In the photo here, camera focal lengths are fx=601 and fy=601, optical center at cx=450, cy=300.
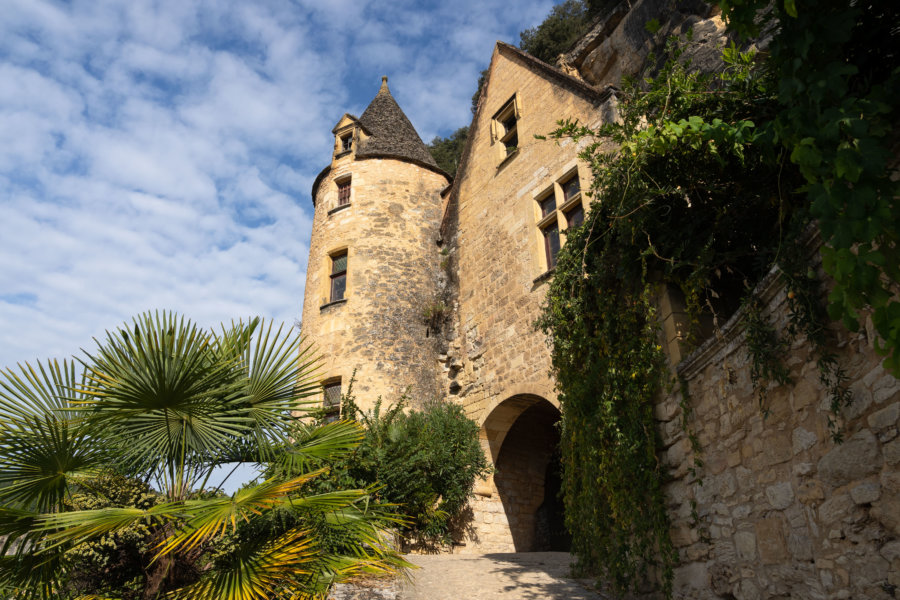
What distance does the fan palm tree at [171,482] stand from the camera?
13.5ft

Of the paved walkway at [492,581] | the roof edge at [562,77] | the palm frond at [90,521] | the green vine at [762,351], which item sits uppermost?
the roof edge at [562,77]

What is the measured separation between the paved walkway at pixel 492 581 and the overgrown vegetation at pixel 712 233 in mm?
409

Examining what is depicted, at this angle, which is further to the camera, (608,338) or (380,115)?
(380,115)

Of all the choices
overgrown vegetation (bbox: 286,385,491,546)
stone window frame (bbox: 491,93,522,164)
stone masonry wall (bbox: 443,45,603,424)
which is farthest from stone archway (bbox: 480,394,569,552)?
stone window frame (bbox: 491,93,522,164)

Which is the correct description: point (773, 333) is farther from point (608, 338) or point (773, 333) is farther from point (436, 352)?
point (436, 352)

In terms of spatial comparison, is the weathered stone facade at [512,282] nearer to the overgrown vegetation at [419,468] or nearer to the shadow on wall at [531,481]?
the shadow on wall at [531,481]

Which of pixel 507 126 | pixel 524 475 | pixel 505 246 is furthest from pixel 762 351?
pixel 507 126

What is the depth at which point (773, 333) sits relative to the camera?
3.33 meters

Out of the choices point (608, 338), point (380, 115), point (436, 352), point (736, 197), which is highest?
point (380, 115)

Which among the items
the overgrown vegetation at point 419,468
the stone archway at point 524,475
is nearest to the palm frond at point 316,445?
the overgrown vegetation at point 419,468

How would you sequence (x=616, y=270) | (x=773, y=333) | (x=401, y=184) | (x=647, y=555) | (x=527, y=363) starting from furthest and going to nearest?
(x=401, y=184) < (x=527, y=363) < (x=616, y=270) < (x=647, y=555) < (x=773, y=333)

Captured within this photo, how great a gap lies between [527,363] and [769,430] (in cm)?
622

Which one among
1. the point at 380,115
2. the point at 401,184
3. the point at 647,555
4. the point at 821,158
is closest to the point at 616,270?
the point at 647,555

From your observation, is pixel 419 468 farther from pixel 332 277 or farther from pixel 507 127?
pixel 507 127
